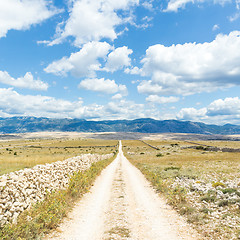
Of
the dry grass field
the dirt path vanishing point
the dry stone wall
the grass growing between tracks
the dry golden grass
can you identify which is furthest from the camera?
the dry grass field

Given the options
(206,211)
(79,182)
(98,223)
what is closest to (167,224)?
(206,211)

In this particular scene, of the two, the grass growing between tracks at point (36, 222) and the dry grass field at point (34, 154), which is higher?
the grass growing between tracks at point (36, 222)

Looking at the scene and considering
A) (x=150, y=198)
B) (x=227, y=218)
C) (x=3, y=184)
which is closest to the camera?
(x=3, y=184)

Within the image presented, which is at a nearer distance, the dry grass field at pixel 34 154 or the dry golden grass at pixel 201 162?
the dry golden grass at pixel 201 162

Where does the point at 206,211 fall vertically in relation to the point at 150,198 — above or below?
above

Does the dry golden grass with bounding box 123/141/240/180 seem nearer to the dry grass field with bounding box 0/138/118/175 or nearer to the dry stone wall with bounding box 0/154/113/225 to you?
the dry stone wall with bounding box 0/154/113/225

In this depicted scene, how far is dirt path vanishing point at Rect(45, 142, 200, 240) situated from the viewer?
8867 millimetres

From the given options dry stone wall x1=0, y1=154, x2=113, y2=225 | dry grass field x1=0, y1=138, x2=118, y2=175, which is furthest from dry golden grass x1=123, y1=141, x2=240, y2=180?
dry grass field x1=0, y1=138, x2=118, y2=175

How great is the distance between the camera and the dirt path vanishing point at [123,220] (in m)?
8.87

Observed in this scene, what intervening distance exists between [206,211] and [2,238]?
11441 mm

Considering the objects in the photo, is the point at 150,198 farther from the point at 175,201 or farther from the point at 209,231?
the point at 209,231

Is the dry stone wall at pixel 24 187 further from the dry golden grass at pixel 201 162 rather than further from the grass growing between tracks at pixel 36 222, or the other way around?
the dry golden grass at pixel 201 162

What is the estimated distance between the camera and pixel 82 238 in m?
8.62

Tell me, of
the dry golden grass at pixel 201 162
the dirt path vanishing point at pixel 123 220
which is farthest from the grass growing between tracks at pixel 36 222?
the dry golden grass at pixel 201 162
